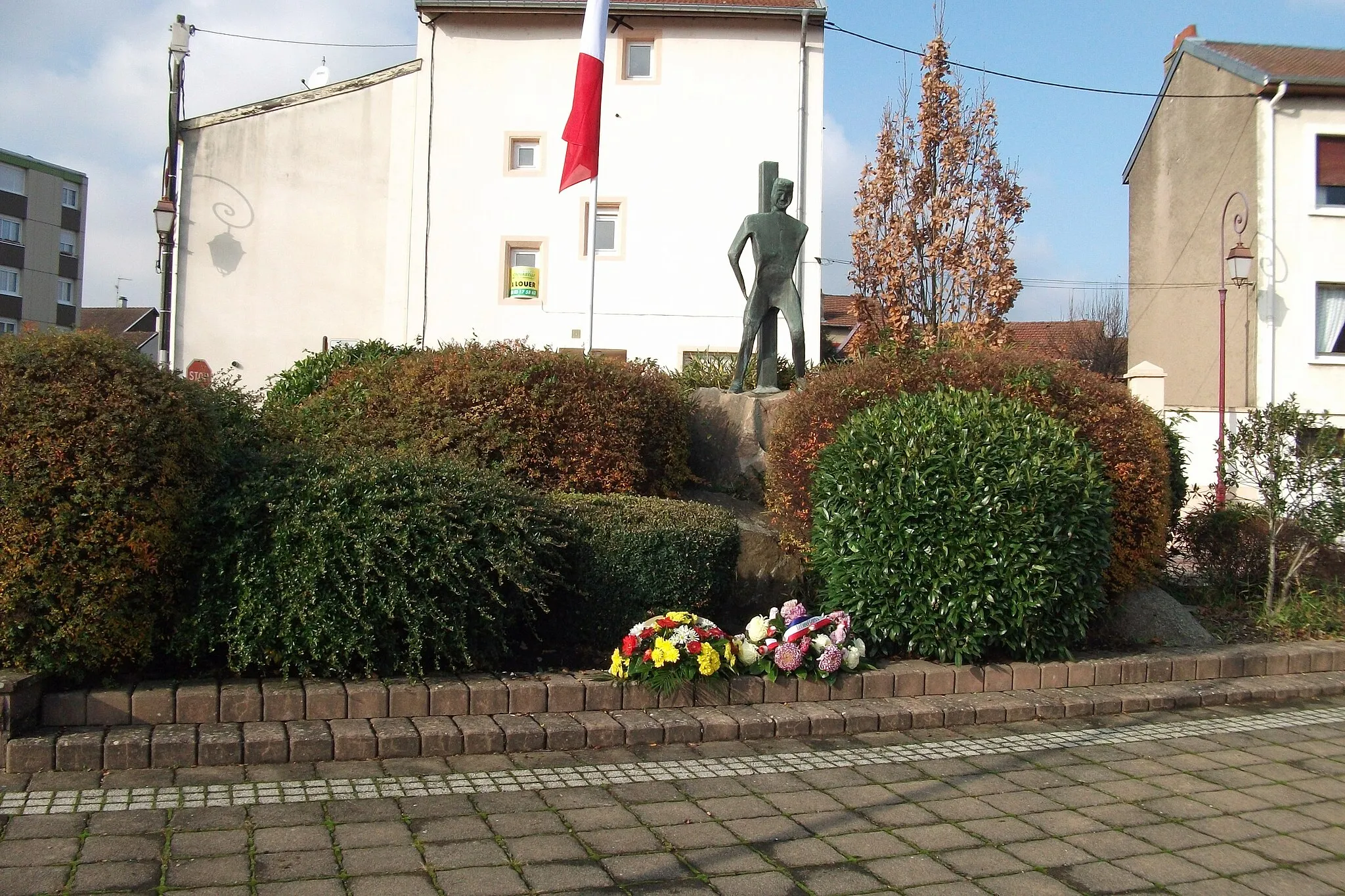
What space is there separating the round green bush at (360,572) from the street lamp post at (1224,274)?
597 centimetres

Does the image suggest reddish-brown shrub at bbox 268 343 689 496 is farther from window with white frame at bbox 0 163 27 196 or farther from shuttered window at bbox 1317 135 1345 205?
window with white frame at bbox 0 163 27 196

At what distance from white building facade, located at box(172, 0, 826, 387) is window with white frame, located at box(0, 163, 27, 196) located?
4354 centimetres

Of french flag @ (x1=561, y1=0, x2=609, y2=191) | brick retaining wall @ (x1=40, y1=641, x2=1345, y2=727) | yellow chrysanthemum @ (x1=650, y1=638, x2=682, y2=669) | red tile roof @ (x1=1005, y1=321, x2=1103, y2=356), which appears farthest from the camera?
red tile roof @ (x1=1005, y1=321, x2=1103, y2=356)

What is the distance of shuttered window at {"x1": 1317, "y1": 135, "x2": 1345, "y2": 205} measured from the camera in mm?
23891

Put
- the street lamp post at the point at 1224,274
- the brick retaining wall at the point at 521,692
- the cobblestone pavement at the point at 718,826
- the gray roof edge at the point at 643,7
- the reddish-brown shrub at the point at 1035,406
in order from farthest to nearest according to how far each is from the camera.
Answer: the gray roof edge at the point at 643,7 < the street lamp post at the point at 1224,274 < the reddish-brown shrub at the point at 1035,406 < the brick retaining wall at the point at 521,692 < the cobblestone pavement at the point at 718,826

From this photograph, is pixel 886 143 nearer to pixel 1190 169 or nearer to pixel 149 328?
pixel 1190 169

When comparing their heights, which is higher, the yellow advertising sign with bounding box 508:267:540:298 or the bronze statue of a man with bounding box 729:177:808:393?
the yellow advertising sign with bounding box 508:267:540:298

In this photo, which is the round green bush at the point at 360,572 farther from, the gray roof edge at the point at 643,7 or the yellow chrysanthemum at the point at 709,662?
the gray roof edge at the point at 643,7

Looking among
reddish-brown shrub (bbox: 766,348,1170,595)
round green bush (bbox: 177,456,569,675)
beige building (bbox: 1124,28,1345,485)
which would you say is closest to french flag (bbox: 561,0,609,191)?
reddish-brown shrub (bbox: 766,348,1170,595)

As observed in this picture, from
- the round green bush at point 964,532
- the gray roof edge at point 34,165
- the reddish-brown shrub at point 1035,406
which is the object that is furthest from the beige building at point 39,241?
the round green bush at point 964,532

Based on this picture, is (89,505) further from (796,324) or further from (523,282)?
(523,282)

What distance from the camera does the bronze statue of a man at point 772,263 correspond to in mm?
9812

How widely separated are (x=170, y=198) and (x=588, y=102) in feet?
47.3

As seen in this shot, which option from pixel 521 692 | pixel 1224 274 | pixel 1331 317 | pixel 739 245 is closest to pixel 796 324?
pixel 739 245
